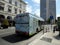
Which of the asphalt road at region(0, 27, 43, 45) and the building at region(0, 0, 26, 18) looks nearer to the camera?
the asphalt road at region(0, 27, 43, 45)

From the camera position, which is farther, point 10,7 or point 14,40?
point 10,7

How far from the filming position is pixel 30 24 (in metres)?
13.0

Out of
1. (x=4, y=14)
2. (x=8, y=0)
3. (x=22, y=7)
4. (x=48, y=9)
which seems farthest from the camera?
(x=48, y=9)

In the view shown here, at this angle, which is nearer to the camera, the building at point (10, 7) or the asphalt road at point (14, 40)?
the asphalt road at point (14, 40)

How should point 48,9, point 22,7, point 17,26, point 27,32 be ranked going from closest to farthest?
1. point 27,32
2. point 17,26
3. point 22,7
4. point 48,9

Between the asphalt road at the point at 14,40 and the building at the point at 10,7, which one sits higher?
the building at the point at 10,7

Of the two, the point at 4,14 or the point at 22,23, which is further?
the point at 4,14

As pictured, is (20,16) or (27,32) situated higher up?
(20,16)

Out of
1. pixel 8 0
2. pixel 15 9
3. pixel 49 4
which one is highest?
pixel 49 4

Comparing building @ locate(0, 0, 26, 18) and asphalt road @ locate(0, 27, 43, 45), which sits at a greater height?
building @ locate(0, 0, 26, 18)

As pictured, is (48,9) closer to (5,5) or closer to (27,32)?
(5,5)

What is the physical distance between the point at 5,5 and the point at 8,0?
11.2 ft

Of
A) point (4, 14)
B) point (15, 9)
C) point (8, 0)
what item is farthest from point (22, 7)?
point (4, 14)

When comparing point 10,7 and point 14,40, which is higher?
point 10,7
